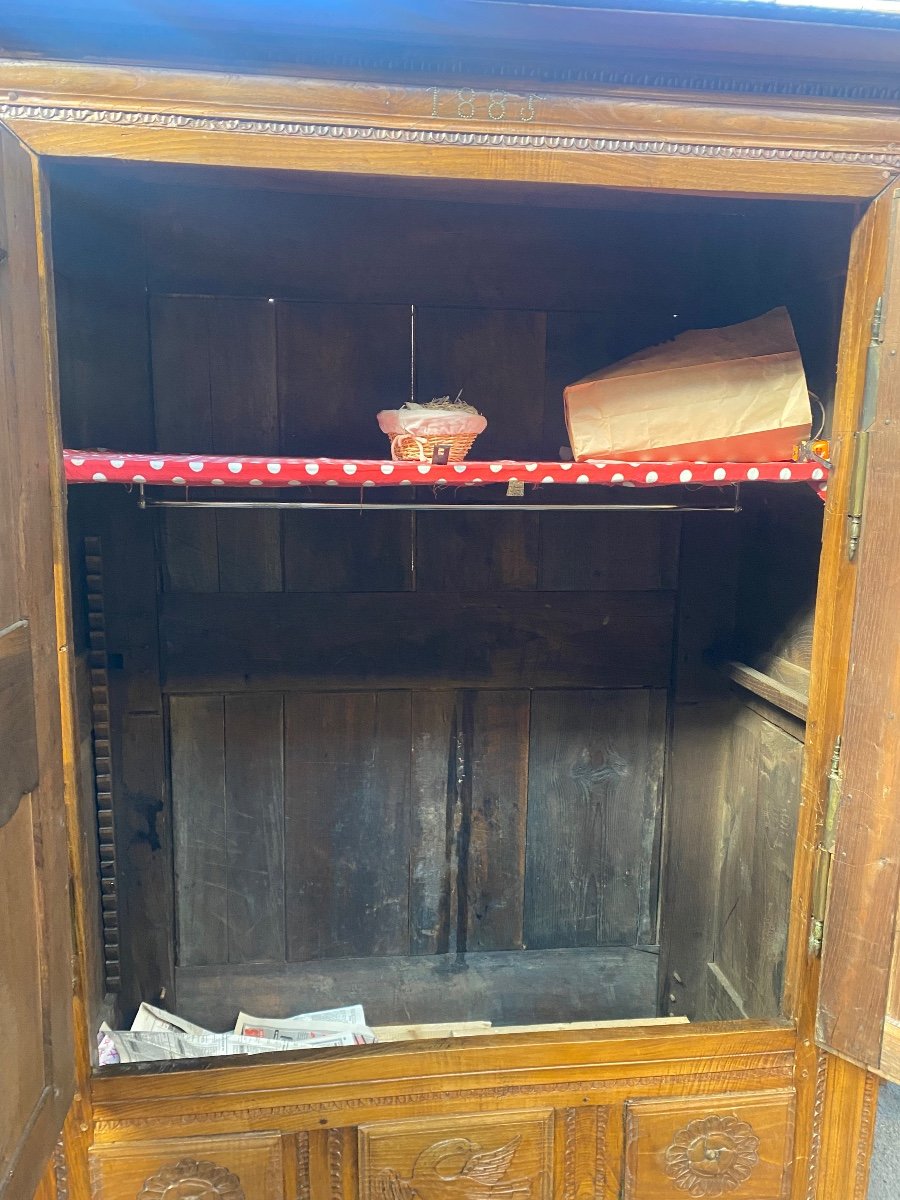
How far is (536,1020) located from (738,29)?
5.75 feet

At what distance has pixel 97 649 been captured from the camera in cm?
146

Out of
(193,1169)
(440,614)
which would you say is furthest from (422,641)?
(193,1169)

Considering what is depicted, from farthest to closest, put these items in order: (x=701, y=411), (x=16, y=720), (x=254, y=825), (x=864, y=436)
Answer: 1. (x=254, y=825)
2. (x=701, y=411)
3. (x=864, y=436)
4. (x=16, y=720)

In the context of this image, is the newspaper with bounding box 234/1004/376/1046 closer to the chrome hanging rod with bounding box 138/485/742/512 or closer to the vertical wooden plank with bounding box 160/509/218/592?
the vertical wooden plank with bounding box 160/509/218/592

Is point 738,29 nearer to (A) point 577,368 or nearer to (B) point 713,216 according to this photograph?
(B) point 713,216

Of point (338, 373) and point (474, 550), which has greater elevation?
point (338, 373)

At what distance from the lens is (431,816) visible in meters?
1.65

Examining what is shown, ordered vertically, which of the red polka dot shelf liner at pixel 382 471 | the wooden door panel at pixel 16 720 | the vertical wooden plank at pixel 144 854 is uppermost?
the red polka dot shelf liner at pixel 382 471

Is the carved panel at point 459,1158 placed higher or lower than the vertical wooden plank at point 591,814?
lower

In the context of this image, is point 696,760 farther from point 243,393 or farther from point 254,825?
point 243,393

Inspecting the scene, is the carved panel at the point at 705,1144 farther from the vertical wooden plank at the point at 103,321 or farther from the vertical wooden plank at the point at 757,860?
the vertical wooden plank at the point at 103,321

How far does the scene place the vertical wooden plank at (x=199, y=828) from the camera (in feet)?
5.11

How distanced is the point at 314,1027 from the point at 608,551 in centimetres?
110

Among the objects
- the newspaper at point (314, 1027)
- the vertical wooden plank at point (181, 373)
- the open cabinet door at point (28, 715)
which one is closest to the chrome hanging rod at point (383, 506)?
the vertical wooden plank at point (181, 373)
